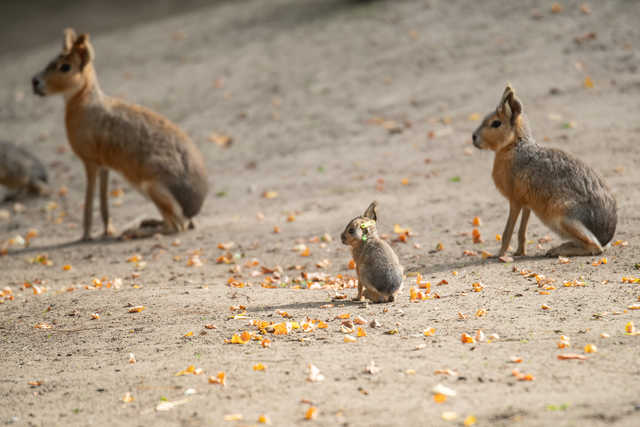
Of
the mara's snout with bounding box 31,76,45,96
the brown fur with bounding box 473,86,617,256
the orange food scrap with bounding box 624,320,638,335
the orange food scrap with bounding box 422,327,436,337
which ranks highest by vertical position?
the mara's snout with bounding box 31,76,45,96

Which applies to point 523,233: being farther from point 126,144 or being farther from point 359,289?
point 126,144

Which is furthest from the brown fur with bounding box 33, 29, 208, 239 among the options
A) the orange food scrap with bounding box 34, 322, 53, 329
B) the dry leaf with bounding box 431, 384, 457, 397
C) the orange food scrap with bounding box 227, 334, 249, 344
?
the dry leaf with bounding box 431, 384, 457, 397

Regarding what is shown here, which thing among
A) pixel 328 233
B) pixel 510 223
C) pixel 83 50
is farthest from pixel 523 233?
pixel 83 50

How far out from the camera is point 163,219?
9.00 meters

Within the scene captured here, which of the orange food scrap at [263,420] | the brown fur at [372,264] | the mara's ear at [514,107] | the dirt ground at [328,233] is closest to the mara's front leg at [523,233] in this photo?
the dirt ground at [328,233]

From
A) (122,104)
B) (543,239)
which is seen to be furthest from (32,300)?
(543,239)

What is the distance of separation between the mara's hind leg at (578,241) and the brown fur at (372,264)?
1660 mm

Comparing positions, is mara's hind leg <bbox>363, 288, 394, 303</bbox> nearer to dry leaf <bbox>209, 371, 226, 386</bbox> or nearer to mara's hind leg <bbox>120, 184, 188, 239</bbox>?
dry leaf <bbox>209, 371, 226, 386</bbox>

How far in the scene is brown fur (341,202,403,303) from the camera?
17.7 feet

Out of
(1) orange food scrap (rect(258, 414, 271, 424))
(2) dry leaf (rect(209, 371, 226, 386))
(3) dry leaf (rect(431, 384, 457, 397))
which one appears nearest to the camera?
(1) orange food scrap (rect(258, 414, 271, 424))

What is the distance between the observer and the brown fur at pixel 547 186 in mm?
6285

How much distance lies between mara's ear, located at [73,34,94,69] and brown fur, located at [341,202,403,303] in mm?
4850

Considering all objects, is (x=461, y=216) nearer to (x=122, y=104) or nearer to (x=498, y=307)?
(x=498, y=307)

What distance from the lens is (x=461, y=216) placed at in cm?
822
